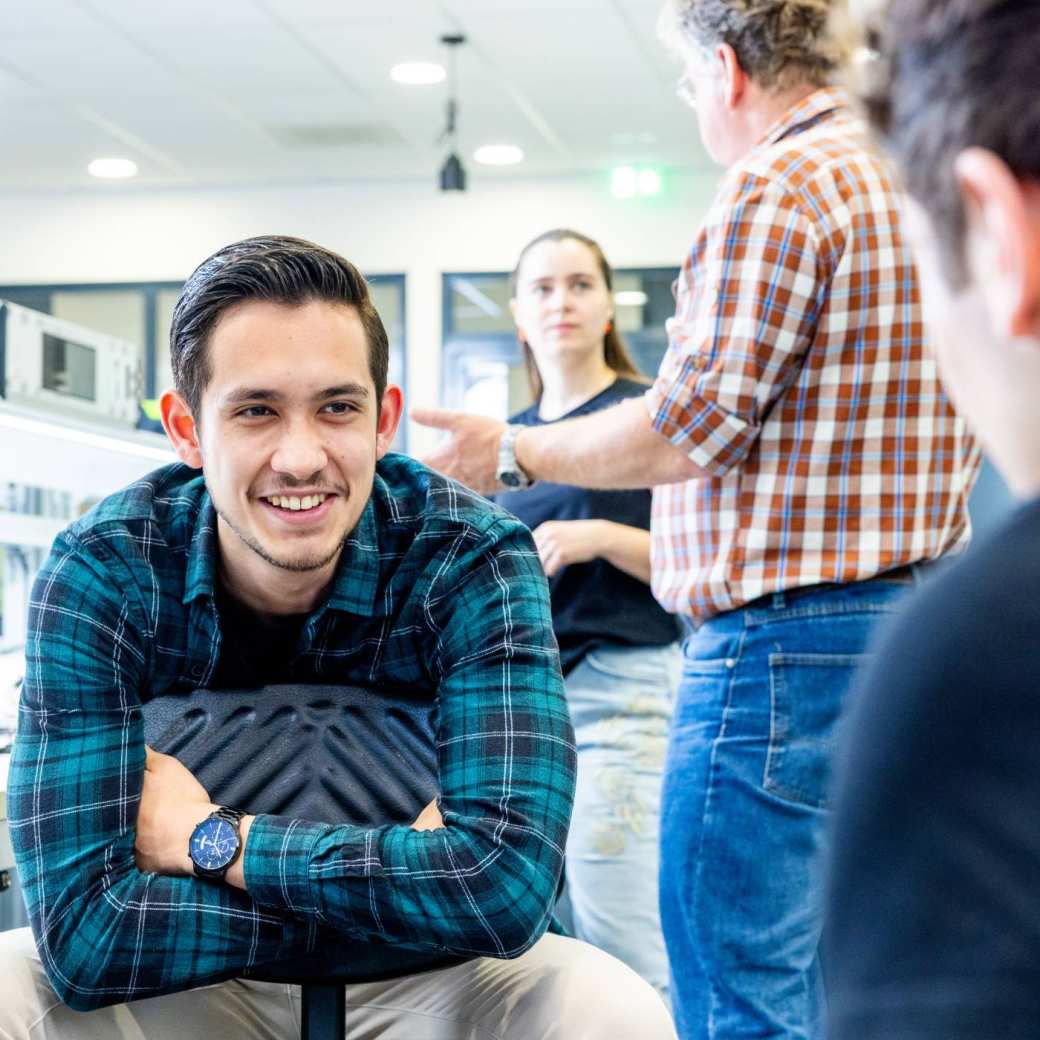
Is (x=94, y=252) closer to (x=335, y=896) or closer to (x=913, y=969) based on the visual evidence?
(x=335, y=896)

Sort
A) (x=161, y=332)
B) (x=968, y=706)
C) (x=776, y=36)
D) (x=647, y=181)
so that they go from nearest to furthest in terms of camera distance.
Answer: (x=968, y=706), (x=776, y=36), (x=647, y=181), (x=161, y=332)

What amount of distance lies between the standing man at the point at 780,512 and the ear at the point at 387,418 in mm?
265

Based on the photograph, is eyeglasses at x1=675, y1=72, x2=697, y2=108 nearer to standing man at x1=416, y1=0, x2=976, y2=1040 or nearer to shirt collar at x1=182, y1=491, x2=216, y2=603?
standing man at x1=416, y1=0, x2=976, y2=1040

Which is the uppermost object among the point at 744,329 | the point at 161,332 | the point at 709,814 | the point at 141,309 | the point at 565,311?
the point at 141,309

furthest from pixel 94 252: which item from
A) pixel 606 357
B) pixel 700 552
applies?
pixel 700 552

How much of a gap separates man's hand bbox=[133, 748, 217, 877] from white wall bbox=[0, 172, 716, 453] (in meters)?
6.57

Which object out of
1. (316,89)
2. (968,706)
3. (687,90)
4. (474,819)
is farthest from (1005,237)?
(316,89)

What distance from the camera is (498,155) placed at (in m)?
7.70

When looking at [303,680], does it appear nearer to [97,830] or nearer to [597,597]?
[97,830]

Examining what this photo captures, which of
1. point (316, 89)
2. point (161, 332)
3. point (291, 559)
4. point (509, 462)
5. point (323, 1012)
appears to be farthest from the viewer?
point (161, 332)

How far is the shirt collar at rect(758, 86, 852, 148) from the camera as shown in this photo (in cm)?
171

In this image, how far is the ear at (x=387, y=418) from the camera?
1.58m

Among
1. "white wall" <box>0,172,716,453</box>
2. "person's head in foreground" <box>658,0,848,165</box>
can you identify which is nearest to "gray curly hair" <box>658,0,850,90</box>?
"person's head in foreground" <box>658,0,848,165</box>

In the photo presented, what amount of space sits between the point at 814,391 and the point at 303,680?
0.62 metres
